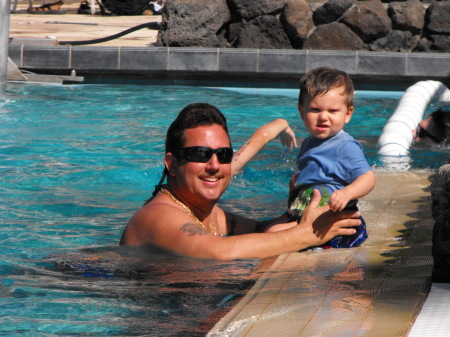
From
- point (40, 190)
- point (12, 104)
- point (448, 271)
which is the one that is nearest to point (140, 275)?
point (448, 271)

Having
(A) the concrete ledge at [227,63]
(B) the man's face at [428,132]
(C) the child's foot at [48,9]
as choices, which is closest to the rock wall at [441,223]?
(B) the man's face at [428,132]

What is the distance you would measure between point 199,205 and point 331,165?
28.0 inches

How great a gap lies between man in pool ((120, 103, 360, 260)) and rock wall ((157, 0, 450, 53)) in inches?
303

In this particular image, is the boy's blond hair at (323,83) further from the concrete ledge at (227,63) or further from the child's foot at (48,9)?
the child's foot at (48,9)

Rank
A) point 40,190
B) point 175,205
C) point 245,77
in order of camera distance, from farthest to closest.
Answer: point 245,77 < point 40,190 < point 175,205

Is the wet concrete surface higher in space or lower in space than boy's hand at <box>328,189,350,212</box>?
higher

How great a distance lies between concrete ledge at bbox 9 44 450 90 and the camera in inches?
397

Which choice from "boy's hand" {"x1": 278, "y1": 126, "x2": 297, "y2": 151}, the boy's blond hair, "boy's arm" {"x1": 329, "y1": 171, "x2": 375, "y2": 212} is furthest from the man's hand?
"boy's hand" {"x1": 278, "y1": 126, "x2": 297, "y2": 151}

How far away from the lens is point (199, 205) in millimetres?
3650

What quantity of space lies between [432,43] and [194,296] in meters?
8.75

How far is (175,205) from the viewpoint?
3.56 meters

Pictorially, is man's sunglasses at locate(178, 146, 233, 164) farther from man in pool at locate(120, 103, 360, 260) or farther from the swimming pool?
the swimming pool

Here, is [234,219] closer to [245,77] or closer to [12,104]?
[12,104]

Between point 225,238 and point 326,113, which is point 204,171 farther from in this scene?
point 326,113
